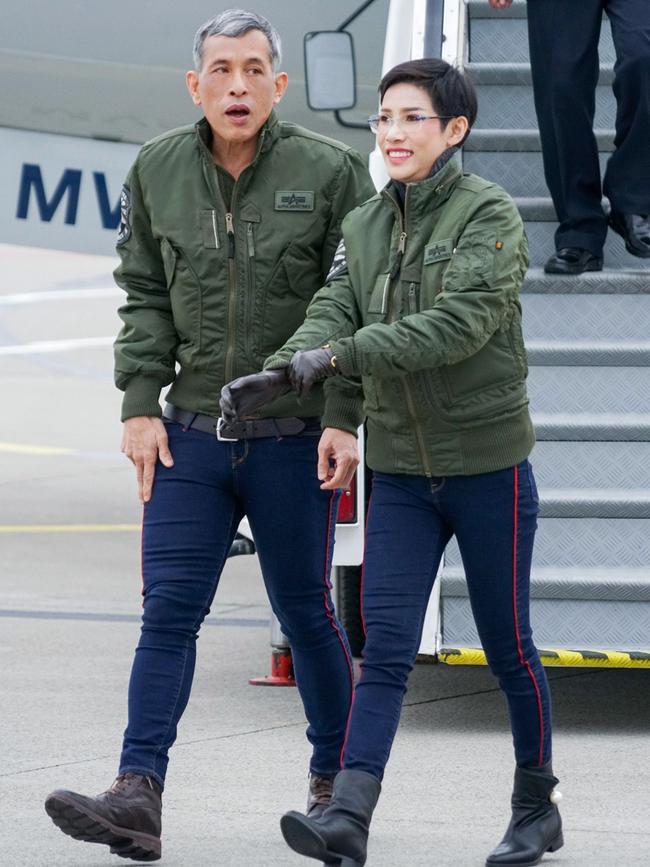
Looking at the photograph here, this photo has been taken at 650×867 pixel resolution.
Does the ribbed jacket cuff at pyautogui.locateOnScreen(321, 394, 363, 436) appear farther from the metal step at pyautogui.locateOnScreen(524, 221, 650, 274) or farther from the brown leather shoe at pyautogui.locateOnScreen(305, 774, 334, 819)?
the metal step at pyautogui.locateOnScreen(524, 221, 650, 274)

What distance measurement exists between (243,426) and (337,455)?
0.79ft

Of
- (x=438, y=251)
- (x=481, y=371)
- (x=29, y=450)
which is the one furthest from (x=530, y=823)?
(x=29, y=450)

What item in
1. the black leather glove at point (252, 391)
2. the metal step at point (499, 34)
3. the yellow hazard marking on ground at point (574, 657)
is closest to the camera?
the black leather glove at point (252, 391)

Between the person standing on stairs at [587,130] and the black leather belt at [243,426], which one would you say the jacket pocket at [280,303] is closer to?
the black leather belt at [243,426]

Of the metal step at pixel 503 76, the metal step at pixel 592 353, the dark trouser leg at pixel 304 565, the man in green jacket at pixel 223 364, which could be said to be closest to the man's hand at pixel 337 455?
the man in green jacket at pixel 223 364

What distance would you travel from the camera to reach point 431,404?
405 cm

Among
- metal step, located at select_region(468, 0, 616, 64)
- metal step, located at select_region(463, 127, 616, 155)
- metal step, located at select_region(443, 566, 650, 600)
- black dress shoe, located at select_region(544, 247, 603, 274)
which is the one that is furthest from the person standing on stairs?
metal step, located at select_region(443, 566, 650, 600)

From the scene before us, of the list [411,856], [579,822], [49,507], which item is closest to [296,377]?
[411,856]

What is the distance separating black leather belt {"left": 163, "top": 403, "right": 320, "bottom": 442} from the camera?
13.9 feet

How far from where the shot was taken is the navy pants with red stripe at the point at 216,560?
4.21 metres

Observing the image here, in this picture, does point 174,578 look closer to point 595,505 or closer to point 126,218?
point 126,218

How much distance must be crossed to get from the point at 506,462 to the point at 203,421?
700 millimetres

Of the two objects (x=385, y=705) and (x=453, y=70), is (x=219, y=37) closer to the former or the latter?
(x=453, y=70)

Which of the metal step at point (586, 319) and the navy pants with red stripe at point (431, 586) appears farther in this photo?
the metal step at point (586, 319)
